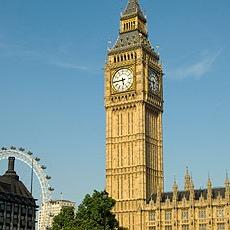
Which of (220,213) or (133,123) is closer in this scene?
(220,213)

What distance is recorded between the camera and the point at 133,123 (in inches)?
5182

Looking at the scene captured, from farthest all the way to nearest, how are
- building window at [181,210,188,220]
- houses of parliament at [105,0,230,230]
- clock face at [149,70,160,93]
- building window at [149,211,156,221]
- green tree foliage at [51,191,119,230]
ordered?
clock face at [149,70,160,93] < building window at [149,211,156,221] < building window at [181,210,188,220] < houses of parliament at [105,0,230,230] < green tree foliage at [51,191,119,230]

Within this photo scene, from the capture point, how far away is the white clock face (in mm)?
135125

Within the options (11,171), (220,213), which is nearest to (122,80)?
(220,213)

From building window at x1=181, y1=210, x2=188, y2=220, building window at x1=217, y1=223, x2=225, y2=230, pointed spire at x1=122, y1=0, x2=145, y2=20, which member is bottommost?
building window at x1=217, y1=223, x2=225, y2=230

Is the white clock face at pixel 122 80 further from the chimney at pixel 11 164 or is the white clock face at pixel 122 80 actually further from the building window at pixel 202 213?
the chimney at pixel 11 164

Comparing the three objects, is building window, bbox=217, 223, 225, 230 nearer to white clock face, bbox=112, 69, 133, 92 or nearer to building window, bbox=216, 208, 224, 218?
building window, bbox=216, 208, 224, 218

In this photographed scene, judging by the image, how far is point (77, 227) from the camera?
314ft

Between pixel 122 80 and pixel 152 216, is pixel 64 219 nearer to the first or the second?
pixel 152 216

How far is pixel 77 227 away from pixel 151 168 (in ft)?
127

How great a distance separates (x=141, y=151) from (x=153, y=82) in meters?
19.2

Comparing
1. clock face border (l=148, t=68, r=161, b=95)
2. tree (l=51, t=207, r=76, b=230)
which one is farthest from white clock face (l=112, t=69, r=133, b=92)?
tree (l=51, t=207, r=76, b=230)

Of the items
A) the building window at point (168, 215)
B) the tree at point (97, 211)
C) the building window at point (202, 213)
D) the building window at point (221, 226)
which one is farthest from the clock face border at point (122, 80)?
the building window at point (221, 226)

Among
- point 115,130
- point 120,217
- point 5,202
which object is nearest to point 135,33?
point 115,130
